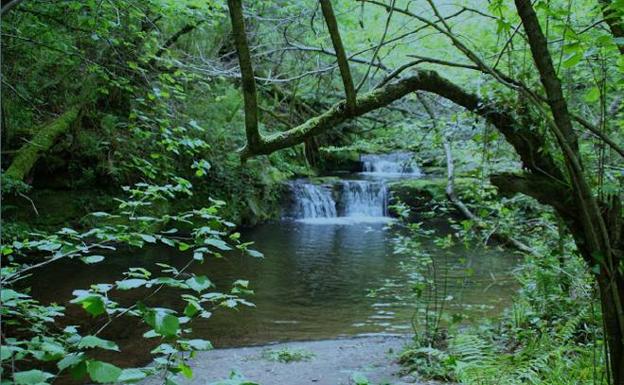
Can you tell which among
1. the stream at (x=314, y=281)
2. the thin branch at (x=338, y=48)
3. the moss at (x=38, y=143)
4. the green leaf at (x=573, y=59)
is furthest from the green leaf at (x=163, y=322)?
the moss at (x=38, y=143)

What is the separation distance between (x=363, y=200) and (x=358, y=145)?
9.16m

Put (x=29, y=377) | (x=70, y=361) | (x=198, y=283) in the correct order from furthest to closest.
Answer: (x=198, y=283) → (x=70, y=361) → (x=29, y=377)

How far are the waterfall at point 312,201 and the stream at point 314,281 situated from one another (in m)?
1.17

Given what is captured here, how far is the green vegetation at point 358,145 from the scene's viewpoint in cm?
244

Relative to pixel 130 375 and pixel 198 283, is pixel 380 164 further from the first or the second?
pixel 130 375

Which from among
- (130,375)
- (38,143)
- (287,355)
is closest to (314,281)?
(287,355)

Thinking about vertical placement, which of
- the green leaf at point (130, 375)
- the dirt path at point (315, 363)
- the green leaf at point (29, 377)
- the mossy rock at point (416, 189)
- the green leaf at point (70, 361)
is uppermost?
the mossy rock at point (416, 189)

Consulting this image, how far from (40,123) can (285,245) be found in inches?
251

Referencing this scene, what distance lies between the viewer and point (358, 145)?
31.1 feet

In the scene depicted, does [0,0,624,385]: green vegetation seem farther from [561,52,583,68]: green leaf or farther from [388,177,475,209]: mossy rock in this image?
[388,177,475,209]: mossy rock

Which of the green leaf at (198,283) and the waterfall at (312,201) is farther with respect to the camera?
the waterfall at (312,201)

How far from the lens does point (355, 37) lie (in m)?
7.16

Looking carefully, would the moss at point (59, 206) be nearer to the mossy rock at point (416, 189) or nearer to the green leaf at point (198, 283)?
the green leaf at point (198, 283)

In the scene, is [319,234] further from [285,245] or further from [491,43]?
[491,43]
